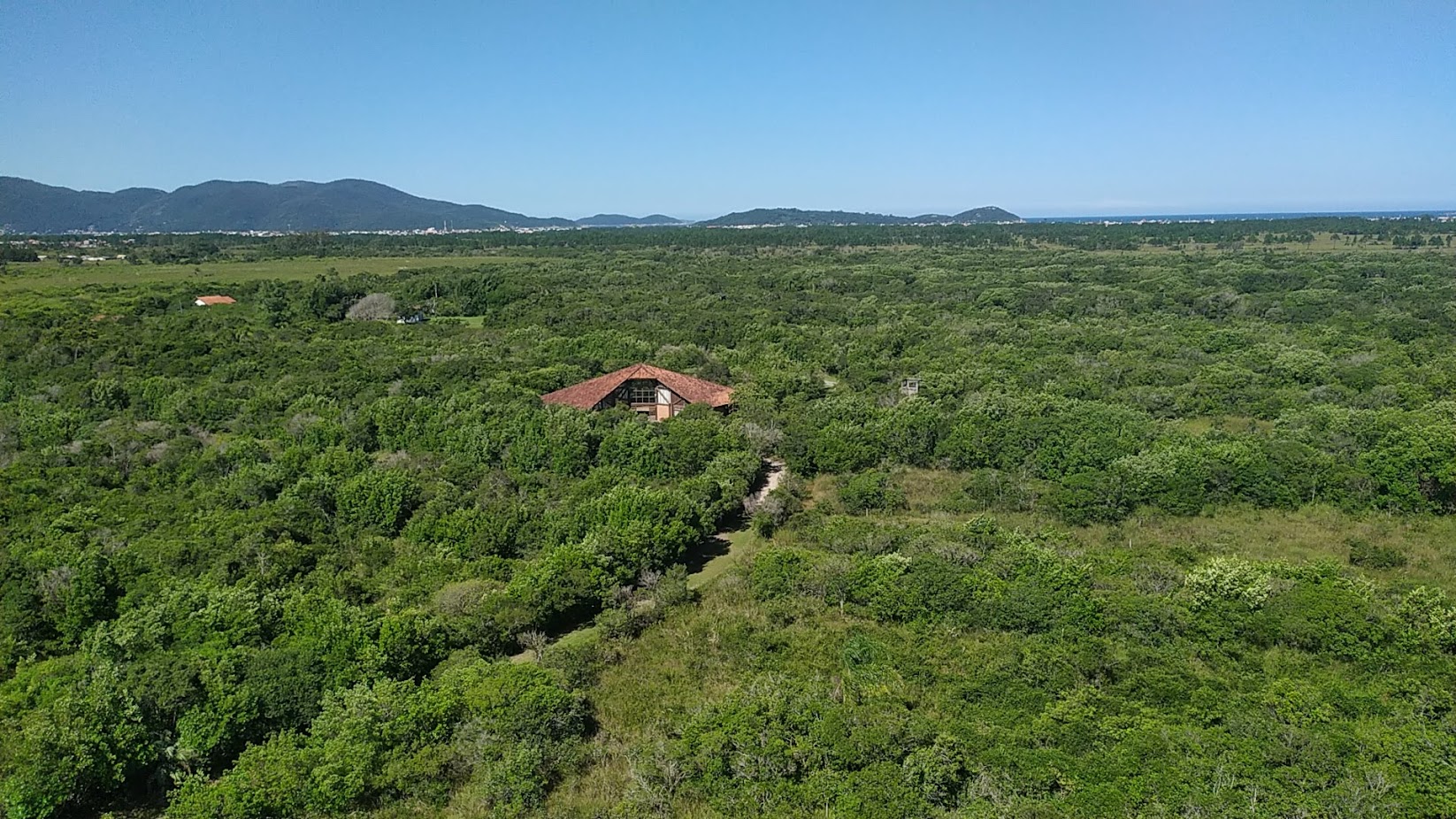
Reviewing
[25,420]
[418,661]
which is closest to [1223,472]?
[418,661]

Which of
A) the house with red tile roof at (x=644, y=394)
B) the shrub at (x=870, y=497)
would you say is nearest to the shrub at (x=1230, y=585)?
the shrub at (x=870, y=497)

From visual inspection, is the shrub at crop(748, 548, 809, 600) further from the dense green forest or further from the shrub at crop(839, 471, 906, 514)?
the shrub at crop(839, 471, 906, 514)

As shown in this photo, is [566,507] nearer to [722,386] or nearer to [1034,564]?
[1034,564]

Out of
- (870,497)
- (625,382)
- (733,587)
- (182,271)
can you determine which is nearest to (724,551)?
(733,587)

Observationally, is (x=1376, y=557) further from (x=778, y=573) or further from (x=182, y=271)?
(x=182, y=271)

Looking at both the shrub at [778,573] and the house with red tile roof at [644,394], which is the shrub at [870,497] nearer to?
the shrub at [778,573]
